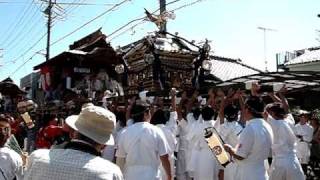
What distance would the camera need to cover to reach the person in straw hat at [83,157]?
2.94 metres

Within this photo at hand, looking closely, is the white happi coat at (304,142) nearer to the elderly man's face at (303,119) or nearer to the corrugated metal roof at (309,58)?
the elderly man's face at (303,119)

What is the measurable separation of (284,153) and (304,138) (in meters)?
6.61

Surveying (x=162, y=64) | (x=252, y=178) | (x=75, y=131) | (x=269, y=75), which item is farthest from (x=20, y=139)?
(x=75, y=131)

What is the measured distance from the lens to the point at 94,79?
63.5 ft

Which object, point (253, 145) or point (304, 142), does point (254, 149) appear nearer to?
point (253, 145)

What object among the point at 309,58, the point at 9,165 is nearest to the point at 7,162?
the point at 9,165

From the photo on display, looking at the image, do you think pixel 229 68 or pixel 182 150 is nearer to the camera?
pixel 182 150

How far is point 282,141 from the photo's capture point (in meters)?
7.41

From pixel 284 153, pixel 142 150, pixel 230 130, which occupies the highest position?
pixel 230 130

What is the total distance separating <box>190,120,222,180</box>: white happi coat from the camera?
8562 millimetres

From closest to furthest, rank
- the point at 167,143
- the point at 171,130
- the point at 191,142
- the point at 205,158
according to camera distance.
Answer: the point at 167,143 < the point at 205,158 < the point at 171,130 < the point at 191,142

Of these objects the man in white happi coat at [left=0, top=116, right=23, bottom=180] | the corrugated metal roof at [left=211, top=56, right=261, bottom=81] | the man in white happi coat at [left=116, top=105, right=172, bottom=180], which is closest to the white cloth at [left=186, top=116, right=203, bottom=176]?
the man in white happi coat at [left=116, top=105, right=172, bottom=180]

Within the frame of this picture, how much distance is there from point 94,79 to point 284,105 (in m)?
12.6

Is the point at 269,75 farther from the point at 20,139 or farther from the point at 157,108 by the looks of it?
the point at 20,139
